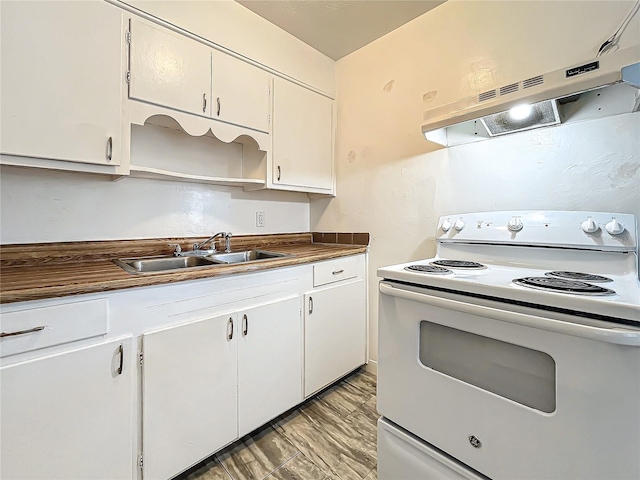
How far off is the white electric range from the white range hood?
0.44 m

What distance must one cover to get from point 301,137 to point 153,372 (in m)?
1.70

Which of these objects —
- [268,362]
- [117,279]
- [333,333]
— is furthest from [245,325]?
[333,333]

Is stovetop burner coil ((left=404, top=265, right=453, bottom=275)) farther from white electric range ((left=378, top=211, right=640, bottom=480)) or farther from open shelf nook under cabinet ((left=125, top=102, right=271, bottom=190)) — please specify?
open shelf nook under cabinet ((left=125, top=102, right=271, bottom=190))

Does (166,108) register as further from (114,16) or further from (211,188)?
(211,188)

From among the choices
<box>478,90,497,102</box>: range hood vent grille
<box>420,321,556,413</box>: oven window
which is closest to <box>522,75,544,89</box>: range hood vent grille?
<box>478,90,497,102</box>: range hood vent grille

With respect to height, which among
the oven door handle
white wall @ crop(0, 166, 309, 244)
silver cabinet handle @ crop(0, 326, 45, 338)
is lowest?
silver cabinet handle @ crop(0, 326, 45, 338)

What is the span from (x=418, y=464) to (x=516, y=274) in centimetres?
81

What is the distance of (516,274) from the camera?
1.13 meters

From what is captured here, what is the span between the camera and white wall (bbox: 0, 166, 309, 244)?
1.32 m

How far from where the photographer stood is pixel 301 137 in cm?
212

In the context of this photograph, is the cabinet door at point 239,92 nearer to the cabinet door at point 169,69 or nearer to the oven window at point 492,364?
the cabinet door at point 169,69

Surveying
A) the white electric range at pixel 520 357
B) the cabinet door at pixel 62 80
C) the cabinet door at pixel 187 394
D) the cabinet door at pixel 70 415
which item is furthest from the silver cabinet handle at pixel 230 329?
the cabinet door at pixel 62 80

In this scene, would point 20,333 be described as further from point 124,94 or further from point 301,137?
point 301,137

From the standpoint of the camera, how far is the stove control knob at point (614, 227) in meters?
1.12
